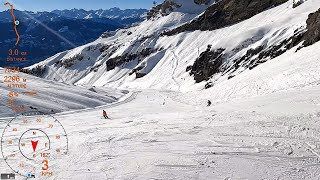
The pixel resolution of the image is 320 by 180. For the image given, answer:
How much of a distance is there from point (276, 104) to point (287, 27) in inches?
1869

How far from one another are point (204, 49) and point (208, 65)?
993 inches

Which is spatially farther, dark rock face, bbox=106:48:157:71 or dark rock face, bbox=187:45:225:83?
dark rock face, bbox=106:48:157:71

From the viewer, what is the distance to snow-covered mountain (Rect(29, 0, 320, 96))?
51891mm

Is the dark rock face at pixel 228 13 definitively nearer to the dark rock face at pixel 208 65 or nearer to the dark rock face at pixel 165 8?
the dark rock face at pixel 208 65

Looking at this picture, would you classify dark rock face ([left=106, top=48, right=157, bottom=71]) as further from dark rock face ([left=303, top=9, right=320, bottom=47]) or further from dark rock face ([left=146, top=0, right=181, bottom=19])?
dark rock face ([left=303, top=9, right=320, bottom=47])

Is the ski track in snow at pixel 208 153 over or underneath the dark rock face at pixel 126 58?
underneath

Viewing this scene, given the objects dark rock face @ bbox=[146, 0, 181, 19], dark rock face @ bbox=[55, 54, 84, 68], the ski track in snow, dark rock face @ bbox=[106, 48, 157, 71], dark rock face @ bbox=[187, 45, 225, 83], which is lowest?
the ski track in snow

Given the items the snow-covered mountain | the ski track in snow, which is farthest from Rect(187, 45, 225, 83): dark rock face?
the ski track in snow

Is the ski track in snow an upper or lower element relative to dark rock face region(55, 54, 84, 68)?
lower

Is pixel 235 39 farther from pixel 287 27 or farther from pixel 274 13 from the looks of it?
pixel 274 13

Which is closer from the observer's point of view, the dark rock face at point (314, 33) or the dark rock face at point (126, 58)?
the dark rock face at point (314, 33)

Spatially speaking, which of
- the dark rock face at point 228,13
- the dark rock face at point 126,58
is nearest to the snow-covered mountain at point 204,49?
the dark rock face at point 228,13

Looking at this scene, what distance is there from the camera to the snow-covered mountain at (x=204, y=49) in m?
51.9

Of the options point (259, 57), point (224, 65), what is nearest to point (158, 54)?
point (224, 65)
